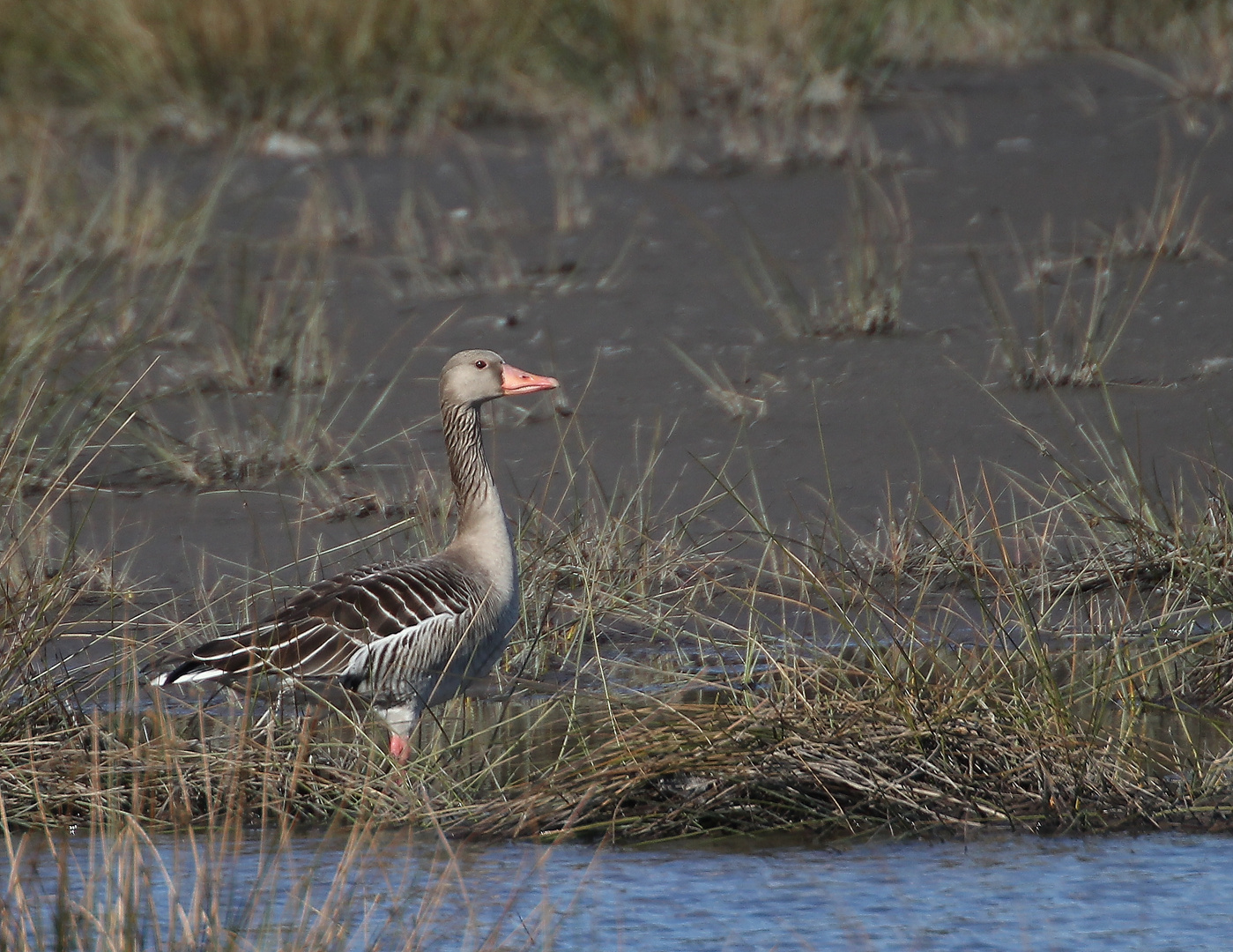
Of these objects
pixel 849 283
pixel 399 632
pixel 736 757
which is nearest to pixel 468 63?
pixel 849 283

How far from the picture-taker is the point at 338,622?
17.6 ft

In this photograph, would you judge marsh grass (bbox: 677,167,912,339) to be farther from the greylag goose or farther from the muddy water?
the greylag goose

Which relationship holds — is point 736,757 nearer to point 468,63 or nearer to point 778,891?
point 778,891

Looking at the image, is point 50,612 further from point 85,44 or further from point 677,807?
point 85,44

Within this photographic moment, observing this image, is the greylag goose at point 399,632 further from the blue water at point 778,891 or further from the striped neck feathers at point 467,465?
the blue water at point 778,891

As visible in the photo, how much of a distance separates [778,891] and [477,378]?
2511 millimetres

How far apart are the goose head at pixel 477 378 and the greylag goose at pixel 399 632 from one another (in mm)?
506

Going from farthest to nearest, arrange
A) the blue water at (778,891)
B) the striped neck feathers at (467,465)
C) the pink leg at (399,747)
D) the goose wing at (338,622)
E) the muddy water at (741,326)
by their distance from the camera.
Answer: the muddy water at (741,326), the striped neck feathers at (467,465), the pink leg at (399,747), the goose wing at (338,622), the blue water at (778,891)

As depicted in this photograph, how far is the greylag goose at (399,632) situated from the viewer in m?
5.20

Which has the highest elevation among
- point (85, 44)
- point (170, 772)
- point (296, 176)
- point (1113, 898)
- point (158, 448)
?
point (85, 44)

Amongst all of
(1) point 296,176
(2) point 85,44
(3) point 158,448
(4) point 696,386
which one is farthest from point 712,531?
(2) point 85,44

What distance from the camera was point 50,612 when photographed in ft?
19.2

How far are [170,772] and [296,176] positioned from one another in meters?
8.47

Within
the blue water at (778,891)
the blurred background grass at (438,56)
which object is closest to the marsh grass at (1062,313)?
the blue water at (778,891)
